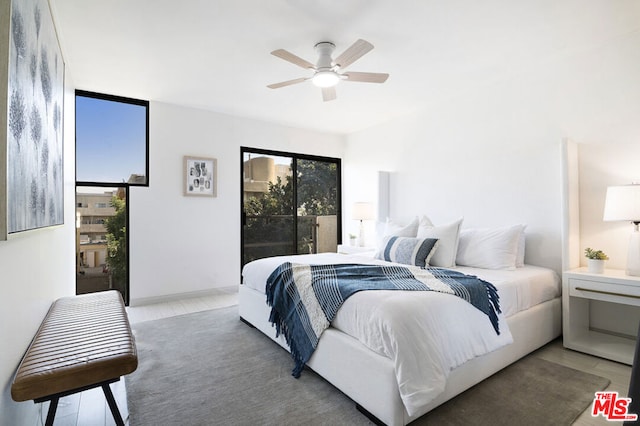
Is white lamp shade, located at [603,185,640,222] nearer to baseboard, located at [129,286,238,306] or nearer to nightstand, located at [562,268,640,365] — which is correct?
nightstand, located at [562,268,640,365]

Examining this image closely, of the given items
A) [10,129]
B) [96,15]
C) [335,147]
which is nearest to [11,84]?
[10,129]

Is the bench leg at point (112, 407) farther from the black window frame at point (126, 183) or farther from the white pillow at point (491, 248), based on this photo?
the white pillow at point (491, 248)

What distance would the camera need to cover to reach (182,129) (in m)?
4.41

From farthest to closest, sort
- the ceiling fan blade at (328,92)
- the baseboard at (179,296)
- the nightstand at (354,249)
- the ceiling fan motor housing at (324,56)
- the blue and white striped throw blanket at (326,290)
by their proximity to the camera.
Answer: the nightstand at (354,249) → the baseboard at (179,296) → the ceiling fan blade at (328,92) → the ceiling fan motor housing at (324,56) → the blue and white striped throw blanket at (326,290)

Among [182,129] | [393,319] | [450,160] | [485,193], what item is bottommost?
[393,319]

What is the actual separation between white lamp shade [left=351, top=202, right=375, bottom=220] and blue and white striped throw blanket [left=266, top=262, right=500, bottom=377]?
2.33 m

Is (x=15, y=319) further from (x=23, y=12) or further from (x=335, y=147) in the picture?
(x=335, y=147)

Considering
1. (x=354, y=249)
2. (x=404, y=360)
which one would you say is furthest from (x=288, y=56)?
(x=354, y=249)

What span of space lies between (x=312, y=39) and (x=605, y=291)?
3107 millimetres

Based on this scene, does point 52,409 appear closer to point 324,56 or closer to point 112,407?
point 112,407

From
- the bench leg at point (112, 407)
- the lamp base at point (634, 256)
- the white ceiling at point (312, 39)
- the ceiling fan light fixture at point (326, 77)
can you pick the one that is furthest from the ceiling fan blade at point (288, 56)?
the lamp base at point (634, 256)

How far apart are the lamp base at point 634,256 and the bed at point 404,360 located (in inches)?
21.8

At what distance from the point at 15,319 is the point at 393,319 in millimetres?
1664

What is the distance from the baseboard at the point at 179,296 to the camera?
13.4ft
